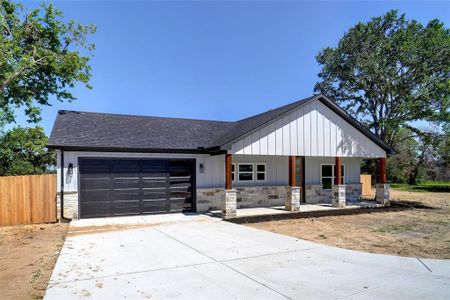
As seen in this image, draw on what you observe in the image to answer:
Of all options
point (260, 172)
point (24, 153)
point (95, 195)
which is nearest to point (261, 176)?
point (260, 172)

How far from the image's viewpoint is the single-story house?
1260cm

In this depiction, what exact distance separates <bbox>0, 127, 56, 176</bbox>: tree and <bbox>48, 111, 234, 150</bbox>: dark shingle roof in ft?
24.9

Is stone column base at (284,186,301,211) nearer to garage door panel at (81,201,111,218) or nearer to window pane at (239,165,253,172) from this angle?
window pane at (239,165,253,172)

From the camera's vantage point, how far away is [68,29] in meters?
17.5

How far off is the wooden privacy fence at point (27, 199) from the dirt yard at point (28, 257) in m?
0.48

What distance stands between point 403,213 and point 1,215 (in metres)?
17.0

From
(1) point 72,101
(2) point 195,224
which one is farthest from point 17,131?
(2) point 195,224

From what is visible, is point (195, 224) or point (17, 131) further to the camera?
point (17, 131)

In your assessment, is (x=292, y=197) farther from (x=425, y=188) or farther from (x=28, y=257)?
(x=425, y=188)

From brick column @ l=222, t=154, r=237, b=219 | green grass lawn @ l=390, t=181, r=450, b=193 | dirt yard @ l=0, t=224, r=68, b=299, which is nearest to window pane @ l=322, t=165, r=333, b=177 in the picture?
brick column @ l=222, t=154, r=237, b=219

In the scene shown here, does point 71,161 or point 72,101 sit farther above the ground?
point 72,101

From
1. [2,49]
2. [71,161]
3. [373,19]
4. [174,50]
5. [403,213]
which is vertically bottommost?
[403,213]

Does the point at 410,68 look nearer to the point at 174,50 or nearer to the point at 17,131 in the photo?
the point at 174,50

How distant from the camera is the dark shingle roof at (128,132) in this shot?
12625 mm
